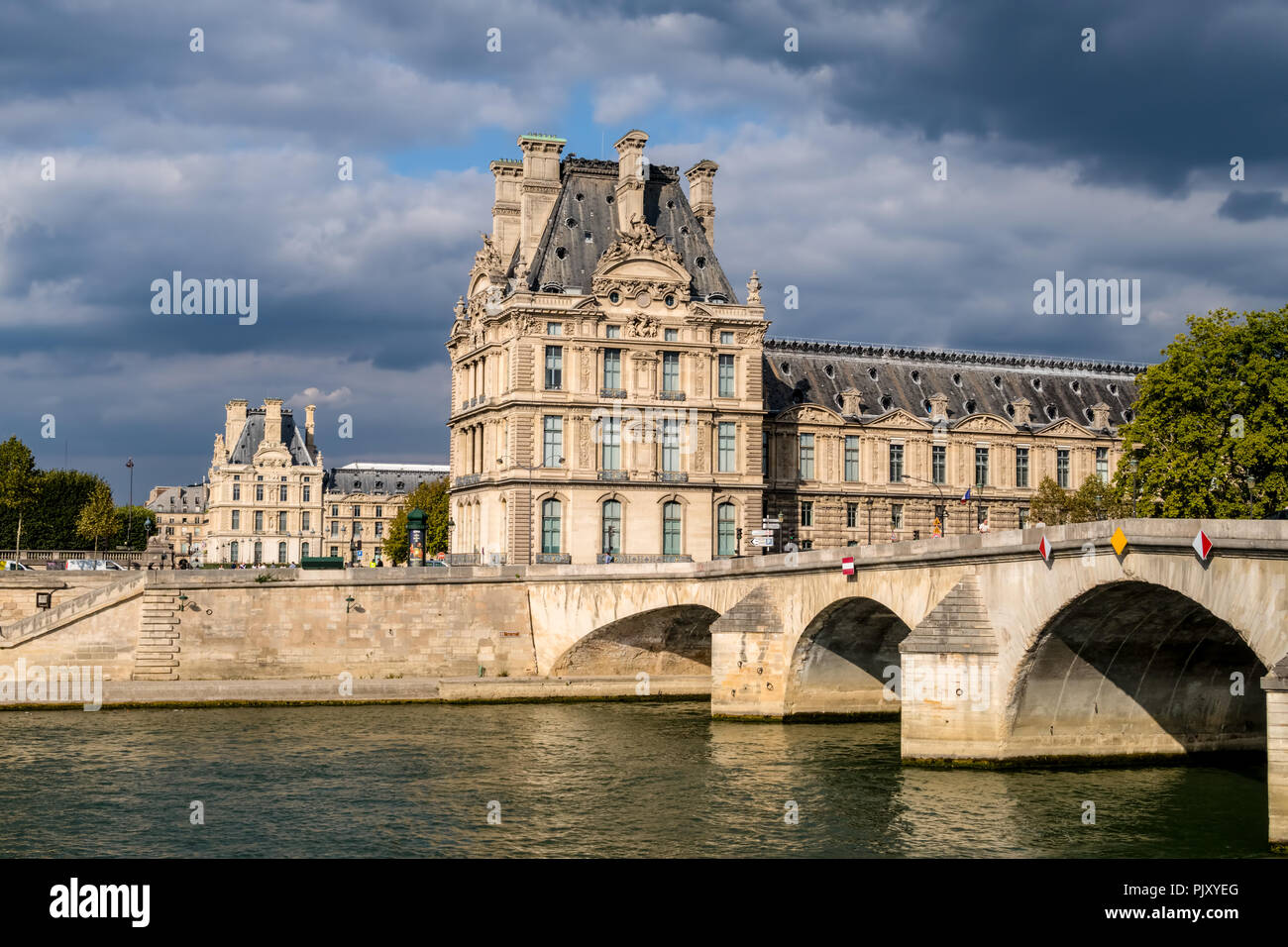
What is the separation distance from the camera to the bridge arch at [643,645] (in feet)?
226

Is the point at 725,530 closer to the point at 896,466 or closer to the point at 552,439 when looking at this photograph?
the point at 552,439

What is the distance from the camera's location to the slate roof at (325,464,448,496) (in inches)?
7357

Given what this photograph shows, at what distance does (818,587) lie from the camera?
54.2 meters

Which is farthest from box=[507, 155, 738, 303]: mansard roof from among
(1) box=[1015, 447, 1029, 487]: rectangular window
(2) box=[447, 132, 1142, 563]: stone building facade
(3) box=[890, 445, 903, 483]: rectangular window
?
(1) box=[1015, 447, 1029, 487]: rectangular window

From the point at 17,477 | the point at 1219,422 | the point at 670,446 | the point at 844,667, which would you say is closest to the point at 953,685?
the point at 844,667

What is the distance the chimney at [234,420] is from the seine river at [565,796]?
120510mm

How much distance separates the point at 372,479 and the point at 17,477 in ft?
272

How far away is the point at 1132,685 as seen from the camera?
43594 millimetres

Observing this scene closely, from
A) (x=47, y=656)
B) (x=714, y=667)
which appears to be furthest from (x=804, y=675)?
(x=47, y=656)

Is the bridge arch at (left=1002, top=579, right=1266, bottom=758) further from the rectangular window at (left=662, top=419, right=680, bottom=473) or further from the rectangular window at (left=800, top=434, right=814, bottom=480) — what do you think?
the rectangular window at (left=800, top=434, right=814, bottom=480)

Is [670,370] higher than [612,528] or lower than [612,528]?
higher

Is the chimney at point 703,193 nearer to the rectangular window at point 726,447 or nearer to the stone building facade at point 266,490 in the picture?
the rectangular window at point 726,447

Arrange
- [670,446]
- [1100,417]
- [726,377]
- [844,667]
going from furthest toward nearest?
1. [1100,417]
2. [726,377]
3. [670,446]
4. [844,667]
